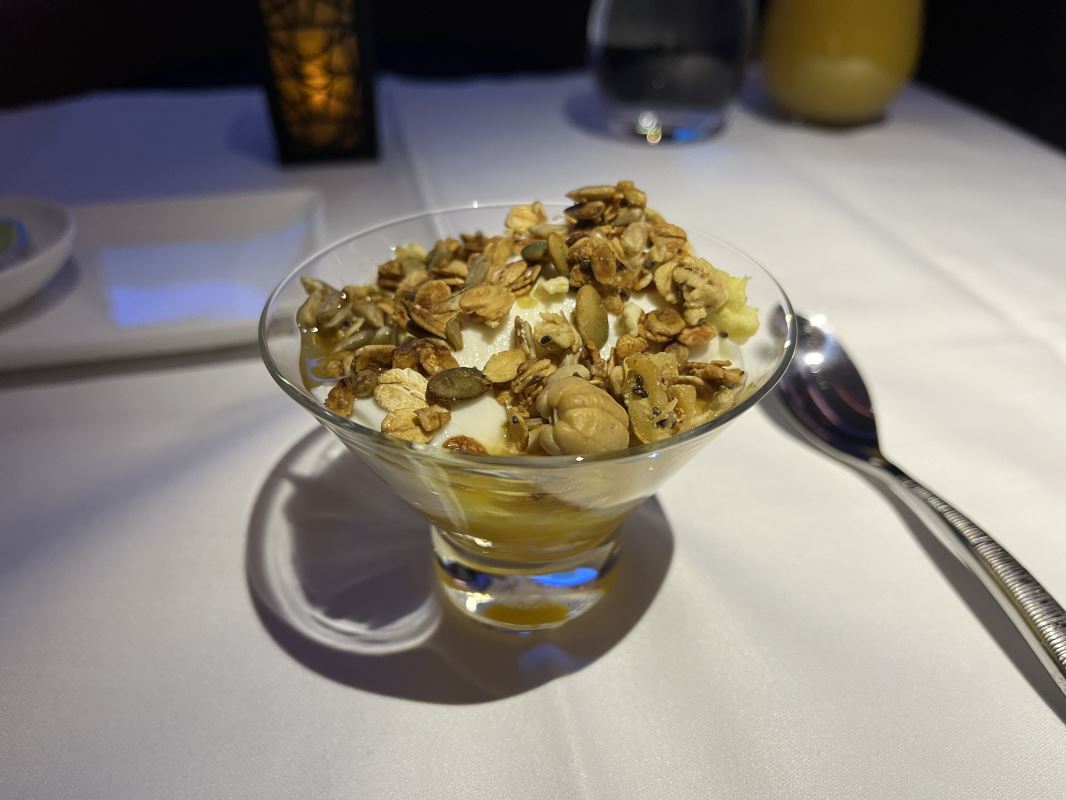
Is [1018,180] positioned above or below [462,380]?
below

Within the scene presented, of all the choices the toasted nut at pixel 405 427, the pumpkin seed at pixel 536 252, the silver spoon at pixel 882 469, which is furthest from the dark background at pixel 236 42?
the toasted nut at pixel 405 427

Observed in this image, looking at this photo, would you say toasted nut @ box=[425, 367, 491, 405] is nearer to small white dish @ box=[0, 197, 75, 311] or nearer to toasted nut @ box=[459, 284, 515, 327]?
toasted nut @ box=[459, 284, 515, 327]

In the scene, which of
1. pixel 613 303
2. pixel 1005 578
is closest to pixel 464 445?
pixel 613 303

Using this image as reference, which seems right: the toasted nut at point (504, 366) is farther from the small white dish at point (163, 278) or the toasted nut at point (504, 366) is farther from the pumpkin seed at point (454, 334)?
the small white dish at point (163, 278)

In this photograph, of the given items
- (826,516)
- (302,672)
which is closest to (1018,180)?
(826,516)

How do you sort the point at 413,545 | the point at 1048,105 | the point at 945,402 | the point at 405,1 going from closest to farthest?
the point at 413,545 < the point at 945,402 < the point at 1048,105 < the point at 405,1

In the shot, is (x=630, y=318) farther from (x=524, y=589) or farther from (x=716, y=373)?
(x=524, y=589)

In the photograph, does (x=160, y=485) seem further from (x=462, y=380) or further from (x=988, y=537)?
(x=988, y=537)
